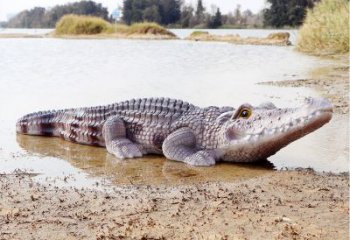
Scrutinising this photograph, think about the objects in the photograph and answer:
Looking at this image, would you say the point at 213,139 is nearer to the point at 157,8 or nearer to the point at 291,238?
the point at 291,238

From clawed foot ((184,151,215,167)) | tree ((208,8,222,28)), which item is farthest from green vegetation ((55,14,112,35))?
clawed foot ((184,151,215,167))

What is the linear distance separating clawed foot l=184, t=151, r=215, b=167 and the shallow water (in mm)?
82

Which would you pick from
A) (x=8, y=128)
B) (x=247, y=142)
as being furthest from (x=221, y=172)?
(x=8, y=128)

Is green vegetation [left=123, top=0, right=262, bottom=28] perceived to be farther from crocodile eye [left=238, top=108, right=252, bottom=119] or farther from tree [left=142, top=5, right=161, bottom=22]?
crocodile eye [left=238, top=108, right=252, bottom=119]

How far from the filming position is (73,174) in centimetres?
409

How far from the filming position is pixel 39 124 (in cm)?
561

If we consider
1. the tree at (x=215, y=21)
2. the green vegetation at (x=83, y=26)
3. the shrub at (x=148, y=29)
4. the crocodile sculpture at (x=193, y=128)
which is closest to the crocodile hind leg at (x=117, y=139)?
the crocodile sculpture at (x=193, y=128)

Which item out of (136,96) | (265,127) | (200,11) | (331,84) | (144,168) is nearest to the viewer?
(265,127)

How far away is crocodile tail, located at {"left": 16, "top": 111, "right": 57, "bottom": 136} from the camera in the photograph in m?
5.59

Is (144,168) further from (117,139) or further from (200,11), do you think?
(200,11)

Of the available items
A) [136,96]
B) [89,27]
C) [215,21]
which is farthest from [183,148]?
[215,21]

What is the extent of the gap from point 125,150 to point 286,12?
146ft

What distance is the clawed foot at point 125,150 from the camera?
4633 mm

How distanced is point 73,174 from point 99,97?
4152 millimetres
